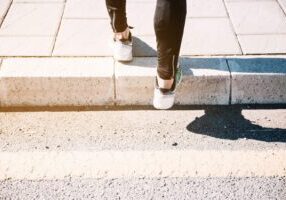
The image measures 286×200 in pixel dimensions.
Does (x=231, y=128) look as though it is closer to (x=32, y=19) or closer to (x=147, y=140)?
(x=147, y=140)

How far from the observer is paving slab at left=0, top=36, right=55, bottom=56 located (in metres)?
3.15

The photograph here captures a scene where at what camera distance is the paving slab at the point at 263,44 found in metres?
3.20

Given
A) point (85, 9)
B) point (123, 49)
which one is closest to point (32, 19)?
point (85, 9)

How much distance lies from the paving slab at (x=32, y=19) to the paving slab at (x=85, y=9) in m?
0.08

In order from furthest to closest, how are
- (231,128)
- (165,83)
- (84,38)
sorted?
(84,38) < (231,128) < (165,83)

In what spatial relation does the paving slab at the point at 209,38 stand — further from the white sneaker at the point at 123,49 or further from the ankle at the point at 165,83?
the ankle at the point at 165,83

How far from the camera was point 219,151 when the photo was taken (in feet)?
8.66

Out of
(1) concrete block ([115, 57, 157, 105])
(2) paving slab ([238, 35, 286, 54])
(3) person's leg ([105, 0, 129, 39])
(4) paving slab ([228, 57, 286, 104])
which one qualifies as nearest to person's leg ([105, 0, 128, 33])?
(3) person's leg ([105, 0, 129, 39])

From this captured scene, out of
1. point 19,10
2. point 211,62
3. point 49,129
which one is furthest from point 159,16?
point 19,10

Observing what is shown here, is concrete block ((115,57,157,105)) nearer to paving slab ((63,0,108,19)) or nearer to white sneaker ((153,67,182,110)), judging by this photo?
white sneaker ((153,67,182,110))

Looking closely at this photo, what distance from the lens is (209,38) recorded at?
10.9 ft

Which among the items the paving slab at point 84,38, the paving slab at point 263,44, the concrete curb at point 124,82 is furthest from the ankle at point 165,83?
the paving slab at point 263,44

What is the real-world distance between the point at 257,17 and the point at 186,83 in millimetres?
1046

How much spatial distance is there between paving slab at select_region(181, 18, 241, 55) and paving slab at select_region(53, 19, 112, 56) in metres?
0.60
